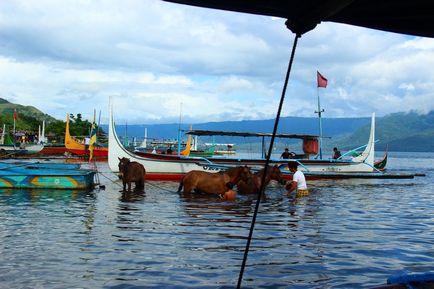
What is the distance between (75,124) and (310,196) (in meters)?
83.2

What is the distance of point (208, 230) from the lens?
428 inches

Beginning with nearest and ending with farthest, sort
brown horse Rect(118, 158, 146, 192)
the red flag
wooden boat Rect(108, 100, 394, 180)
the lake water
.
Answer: the lake water, brown horse Rect(118, 158, 146, 192), wooden boat Rect(108, 100, 394, 180), the red flag

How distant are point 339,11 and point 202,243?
6121mm

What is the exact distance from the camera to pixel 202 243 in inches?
372

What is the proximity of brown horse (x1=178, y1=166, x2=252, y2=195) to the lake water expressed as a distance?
178cm

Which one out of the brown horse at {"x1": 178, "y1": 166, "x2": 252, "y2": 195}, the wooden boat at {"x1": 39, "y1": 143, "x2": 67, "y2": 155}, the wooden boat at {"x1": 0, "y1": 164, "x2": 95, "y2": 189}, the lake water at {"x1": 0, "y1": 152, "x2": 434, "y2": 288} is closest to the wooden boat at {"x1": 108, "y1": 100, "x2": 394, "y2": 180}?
the brown horse at {"x1": 178, "y1": 166, "x2": 252, "y2": 195}

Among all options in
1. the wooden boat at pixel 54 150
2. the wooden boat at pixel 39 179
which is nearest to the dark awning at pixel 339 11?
the wooden boat at pixel 39 179

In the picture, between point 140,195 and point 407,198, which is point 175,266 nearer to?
point 140,195

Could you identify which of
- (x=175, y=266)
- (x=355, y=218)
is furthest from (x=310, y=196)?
(x=175, y=266)

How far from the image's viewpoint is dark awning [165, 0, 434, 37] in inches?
174

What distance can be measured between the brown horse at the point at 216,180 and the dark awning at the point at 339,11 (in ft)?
42.5

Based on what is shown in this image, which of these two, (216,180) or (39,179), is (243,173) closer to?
(216,180)

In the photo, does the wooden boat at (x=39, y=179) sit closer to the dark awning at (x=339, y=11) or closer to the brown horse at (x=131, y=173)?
the brown horse at (x=131, y=173)

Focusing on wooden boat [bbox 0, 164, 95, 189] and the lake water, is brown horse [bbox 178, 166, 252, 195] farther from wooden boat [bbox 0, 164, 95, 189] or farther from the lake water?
wooden boat [bbox 0, 164, 95, 189]
